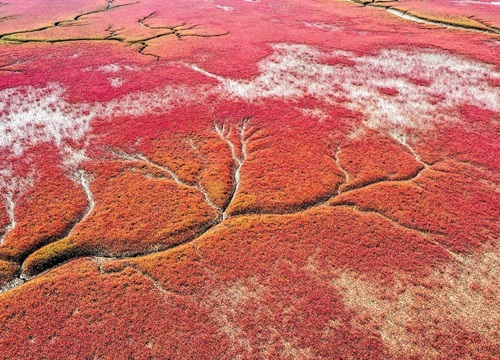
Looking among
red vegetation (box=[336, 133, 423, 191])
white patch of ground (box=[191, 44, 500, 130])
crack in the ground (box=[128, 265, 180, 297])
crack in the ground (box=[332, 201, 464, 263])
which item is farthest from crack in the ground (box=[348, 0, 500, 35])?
crack in the ground (box=[128, 265, 180, 297])

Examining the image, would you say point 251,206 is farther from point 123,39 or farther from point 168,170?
point 123,39

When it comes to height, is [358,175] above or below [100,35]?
below

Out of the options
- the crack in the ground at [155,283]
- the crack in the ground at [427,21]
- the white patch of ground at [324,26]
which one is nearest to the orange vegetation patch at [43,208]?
the crack in the ground at [155,283]

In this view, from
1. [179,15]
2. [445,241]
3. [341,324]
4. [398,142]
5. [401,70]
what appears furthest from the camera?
[179,15]

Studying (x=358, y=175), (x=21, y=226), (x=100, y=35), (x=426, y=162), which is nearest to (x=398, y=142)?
(x=426, y=162)

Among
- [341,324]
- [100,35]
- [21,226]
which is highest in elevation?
[100,35]

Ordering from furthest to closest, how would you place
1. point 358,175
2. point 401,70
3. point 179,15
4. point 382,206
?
1. point 179,15
2. point 401,70
3. point 358,175
4. point 382,206

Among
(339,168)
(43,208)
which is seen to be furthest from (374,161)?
(43,208)

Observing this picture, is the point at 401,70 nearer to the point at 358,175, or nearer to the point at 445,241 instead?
the point at 358,175

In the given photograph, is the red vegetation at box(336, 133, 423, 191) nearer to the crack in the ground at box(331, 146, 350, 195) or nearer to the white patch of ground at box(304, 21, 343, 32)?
the crack in the ground at box(331, 146, 350, 195)
